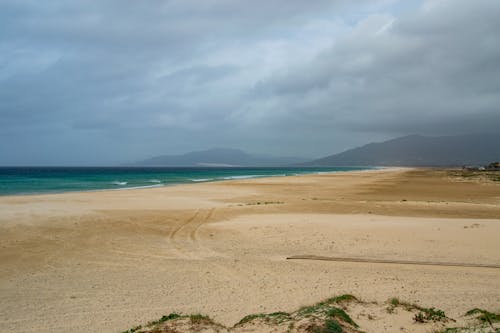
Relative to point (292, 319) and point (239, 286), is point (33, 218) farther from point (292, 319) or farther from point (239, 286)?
point (292, 319)

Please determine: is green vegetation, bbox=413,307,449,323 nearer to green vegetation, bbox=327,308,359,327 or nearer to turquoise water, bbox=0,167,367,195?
green vegetation, bbox=327,308,359,327

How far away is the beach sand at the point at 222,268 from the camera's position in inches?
278

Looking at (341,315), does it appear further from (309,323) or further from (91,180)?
(91,180)

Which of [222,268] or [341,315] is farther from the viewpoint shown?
[222,268]

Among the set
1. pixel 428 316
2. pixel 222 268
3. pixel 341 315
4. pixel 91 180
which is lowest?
pixel 222 268

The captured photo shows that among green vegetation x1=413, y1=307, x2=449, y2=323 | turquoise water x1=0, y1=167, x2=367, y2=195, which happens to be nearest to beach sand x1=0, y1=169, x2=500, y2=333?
green vegetation x1=413, y1=307, x2=449, y2=323

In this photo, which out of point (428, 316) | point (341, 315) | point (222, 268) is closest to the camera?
point (341, 315)

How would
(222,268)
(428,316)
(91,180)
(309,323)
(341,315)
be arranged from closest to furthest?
(309,323)
(341,315)
(428,316)
(222,268)
(91,180)

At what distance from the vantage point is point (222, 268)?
9.77 m

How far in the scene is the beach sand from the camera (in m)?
7.06

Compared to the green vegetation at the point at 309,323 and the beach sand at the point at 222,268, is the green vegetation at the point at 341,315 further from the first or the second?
the beach sand at the point at 222,268

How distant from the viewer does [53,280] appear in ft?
29.2

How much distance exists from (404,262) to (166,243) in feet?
24.6

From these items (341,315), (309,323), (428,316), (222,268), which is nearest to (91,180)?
(222,268)
